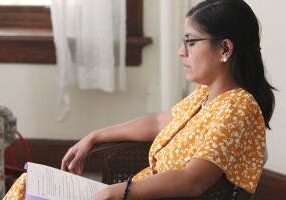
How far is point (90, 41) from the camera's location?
2.31 metres

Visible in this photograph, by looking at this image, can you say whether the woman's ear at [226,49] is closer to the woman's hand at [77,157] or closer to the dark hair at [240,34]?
the dark hair at [240,34]

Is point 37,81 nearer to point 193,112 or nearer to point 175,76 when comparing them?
point 175,76

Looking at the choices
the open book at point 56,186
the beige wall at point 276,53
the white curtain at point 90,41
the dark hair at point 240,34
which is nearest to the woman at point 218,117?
the dark hair at point 240,34

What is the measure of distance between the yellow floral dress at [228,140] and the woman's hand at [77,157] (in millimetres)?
183

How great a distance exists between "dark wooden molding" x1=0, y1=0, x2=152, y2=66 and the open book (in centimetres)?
112

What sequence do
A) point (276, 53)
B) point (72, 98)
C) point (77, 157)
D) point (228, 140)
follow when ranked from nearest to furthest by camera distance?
1. point (228, 140)
2. point (77, 157)
3. point (276, 53)
4. point (72, 98)

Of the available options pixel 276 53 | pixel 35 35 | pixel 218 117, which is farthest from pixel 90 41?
pixel 218 117

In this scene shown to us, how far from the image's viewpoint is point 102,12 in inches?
89.3

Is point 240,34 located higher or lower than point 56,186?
higher

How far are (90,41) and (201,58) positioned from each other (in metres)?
1.10

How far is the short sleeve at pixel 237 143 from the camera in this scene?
1186 mm

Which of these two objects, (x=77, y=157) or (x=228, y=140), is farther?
(x=77, y=157)

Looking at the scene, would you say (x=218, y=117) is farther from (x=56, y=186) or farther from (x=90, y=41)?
(x=90, y=41)

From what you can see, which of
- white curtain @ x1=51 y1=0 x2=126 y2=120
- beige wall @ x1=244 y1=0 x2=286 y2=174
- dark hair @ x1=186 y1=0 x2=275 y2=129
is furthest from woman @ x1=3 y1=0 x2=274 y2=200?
white curtain @ x1=51 y1=0 x2=126 y2=120
